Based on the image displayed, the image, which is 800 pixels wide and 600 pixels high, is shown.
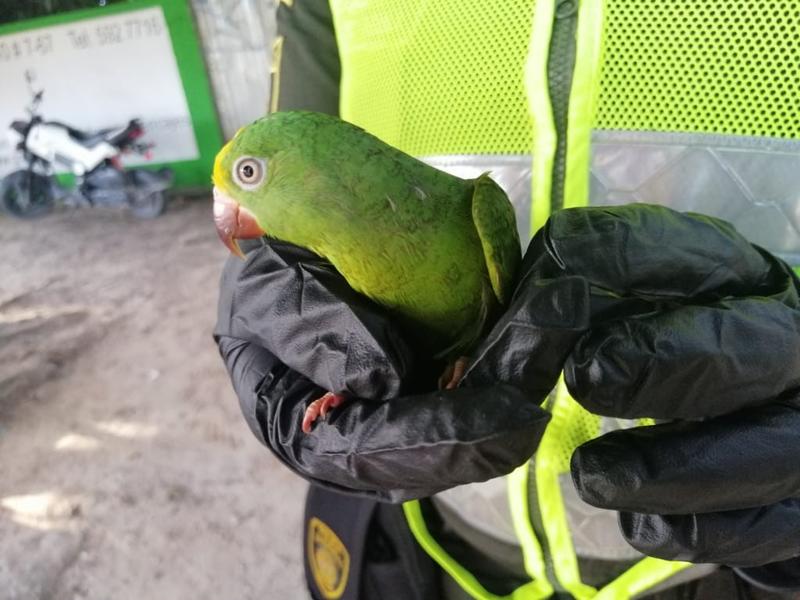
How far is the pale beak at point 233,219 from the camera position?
2.55 ft

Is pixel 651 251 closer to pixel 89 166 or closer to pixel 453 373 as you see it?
pixel 453 373

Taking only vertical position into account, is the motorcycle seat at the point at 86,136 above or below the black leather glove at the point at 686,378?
below

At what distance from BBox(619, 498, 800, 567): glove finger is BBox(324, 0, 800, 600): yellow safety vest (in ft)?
0.42

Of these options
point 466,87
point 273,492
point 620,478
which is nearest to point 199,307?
point 273,492

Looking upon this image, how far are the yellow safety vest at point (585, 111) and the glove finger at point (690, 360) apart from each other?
163 mm

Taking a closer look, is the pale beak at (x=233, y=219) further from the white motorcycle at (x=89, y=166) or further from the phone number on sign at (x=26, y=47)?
the phone number on sign at (x=26, y=47)

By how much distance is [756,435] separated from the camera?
0.61m

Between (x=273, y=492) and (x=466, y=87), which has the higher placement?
(x=466, y=87)

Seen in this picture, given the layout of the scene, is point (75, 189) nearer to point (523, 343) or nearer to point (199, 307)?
point (199, 307)

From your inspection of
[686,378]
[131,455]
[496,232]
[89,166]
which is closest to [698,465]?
[686,378]

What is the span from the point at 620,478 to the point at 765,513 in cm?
20

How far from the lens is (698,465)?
599mm

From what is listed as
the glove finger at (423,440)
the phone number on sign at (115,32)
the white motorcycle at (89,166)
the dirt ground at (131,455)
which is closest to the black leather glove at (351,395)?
the glove finger at (423,440)

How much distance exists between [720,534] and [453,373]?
1.15ft
